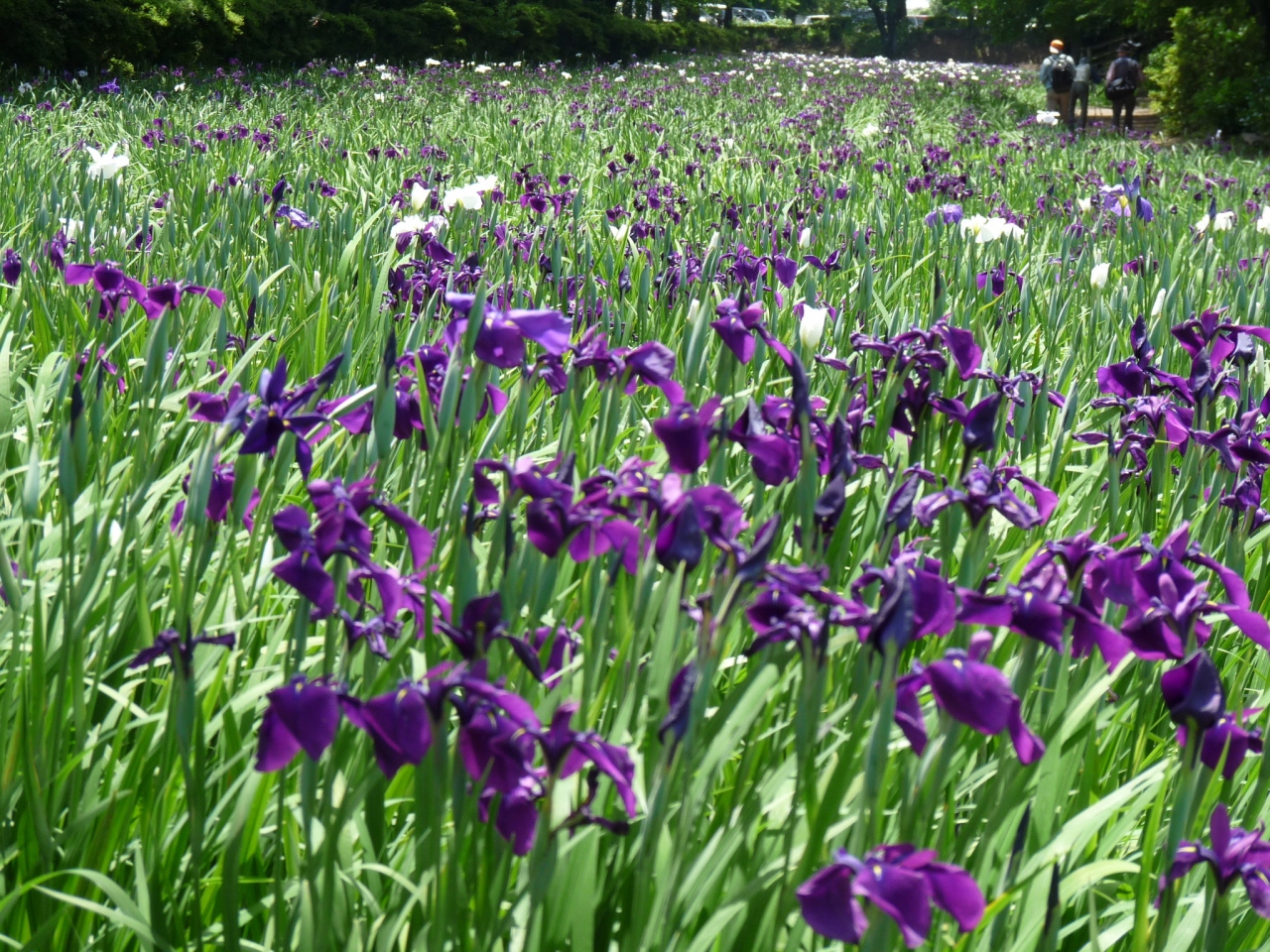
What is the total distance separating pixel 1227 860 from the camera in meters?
0.81

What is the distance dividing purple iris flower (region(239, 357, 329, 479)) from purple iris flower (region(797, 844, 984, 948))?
60 cm

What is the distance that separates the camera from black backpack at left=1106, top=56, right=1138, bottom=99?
1580 centimetres

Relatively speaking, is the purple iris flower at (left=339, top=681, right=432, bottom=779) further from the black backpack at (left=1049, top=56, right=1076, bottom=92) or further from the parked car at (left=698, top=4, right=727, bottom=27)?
the parked car at (left=698, top=4, right=727, bottom=27)

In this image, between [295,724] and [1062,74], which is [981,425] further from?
[1062,74]

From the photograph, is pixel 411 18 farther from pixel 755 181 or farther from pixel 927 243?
pixel 927 243

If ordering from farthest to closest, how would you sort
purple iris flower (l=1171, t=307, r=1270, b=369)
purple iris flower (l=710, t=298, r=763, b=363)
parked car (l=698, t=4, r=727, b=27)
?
parked car (l=698, t=4, r=727, b=27), purple iris flower (l=1171, t=307, r=1270, b=369), purple iris flower (l=710, t=298, r=763, b=363)

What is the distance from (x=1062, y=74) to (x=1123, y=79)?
3.85 feet

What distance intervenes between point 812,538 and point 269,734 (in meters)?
0.58

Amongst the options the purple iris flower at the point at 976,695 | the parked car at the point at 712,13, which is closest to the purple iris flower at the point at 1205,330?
the purple iris flower at the point at 976,695

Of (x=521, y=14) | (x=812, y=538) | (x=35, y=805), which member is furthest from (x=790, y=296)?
(x=521, y=14)

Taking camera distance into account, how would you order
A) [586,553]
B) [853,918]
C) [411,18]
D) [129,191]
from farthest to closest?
[411,18]
[129,191]
[586,553]
[853,918]

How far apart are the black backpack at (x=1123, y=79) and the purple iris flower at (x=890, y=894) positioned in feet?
58.0

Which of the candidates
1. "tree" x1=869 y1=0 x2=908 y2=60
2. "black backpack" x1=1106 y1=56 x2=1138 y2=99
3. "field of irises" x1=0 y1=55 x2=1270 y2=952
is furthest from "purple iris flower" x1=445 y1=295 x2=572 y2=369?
"tree" x1=869 y1=0 x2=908 y2=60

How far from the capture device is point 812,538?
1.11 metres
